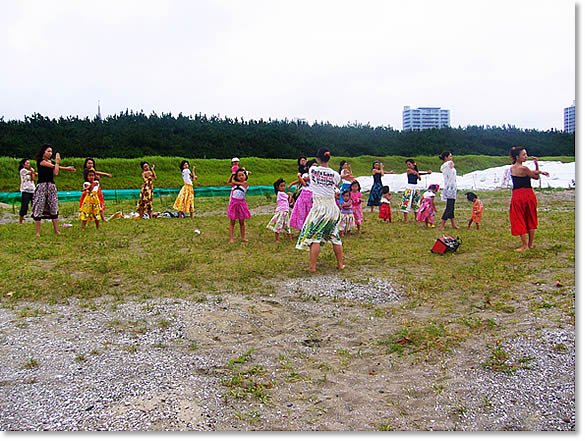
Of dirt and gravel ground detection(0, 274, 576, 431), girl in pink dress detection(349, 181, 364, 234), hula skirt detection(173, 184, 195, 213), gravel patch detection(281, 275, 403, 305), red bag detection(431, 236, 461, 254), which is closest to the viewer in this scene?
dirt and gravel ground detection(0, 274, 576, 431)

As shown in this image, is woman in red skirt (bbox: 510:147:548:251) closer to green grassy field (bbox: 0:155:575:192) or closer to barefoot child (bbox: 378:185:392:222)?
barefoot child (bbox: 378:185:392:222)

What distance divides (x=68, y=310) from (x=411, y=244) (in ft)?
18.3

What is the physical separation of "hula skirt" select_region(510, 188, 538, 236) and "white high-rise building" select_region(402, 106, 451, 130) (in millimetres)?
73283

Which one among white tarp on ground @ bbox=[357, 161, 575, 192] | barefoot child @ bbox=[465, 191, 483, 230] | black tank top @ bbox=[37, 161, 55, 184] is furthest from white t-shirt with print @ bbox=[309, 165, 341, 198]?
white tarp on ground @ bbox=[357, 161, 575, 192]

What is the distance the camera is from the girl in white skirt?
6.23m

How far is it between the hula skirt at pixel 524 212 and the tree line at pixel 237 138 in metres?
25.1

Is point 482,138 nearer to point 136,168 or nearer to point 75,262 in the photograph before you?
point 136,168

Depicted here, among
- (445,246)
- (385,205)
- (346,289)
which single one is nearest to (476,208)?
(385,205)

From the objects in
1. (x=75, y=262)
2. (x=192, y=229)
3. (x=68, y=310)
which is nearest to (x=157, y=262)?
(x=75, y=262)

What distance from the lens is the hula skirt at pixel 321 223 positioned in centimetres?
628

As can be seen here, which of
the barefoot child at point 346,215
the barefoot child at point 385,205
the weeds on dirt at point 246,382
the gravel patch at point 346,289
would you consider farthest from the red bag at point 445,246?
the weeds on dirt at point 246,382

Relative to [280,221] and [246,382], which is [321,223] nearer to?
[280,221]

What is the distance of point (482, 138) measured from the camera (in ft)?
128

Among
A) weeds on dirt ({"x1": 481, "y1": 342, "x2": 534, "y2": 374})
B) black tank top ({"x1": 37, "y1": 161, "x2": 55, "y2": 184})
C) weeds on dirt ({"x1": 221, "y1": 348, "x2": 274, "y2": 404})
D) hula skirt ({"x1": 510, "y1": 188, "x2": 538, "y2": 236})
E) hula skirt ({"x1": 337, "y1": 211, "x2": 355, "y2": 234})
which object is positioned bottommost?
weeds on dirt ({"x1": 221, "y1": 348, "x2": 274, "y2": 404})
